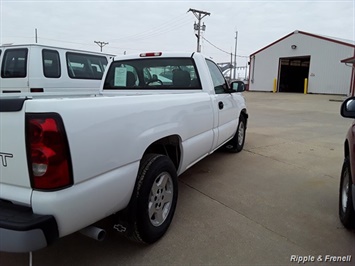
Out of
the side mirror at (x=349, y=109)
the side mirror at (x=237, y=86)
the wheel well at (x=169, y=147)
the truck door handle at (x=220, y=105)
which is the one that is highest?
the side mirror at (x=237, y=86)

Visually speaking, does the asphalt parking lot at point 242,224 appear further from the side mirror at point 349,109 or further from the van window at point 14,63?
the van window at point 14,63

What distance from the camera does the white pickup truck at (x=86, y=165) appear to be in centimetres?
167

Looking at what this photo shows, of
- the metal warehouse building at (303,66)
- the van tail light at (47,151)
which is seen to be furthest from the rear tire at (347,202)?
the metal warehouse building at (303,66)

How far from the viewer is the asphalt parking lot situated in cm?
252

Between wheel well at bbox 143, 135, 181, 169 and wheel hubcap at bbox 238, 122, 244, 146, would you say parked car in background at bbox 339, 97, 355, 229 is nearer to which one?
wheel well at bbox 143, 135, 181, 169

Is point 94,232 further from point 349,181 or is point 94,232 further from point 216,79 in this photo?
point 216,79

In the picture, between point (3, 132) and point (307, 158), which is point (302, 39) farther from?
point (3, 132)

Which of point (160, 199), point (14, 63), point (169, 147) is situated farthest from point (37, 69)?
point (160, 199)

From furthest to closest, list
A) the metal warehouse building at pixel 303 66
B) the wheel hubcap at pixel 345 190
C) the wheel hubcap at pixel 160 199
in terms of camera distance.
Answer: the metal warehouse building at pixel 303 66, the wheel hubcap at pixel 345 190, the wheel hubcap at pixel 160 199

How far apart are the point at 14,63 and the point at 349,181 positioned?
707 centimetres

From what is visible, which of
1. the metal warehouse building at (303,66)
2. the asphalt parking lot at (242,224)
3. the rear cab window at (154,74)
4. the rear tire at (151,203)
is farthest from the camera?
the metal warehouse building at (303,66)

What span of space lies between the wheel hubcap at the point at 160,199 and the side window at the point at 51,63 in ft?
17.4

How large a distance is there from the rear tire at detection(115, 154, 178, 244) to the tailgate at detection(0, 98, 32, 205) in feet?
2.79

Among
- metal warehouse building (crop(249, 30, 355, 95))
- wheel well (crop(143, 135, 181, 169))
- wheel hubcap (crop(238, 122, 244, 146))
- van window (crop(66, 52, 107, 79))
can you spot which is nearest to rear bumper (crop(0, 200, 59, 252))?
wheel well (crop(143, 135, 181, 169))
